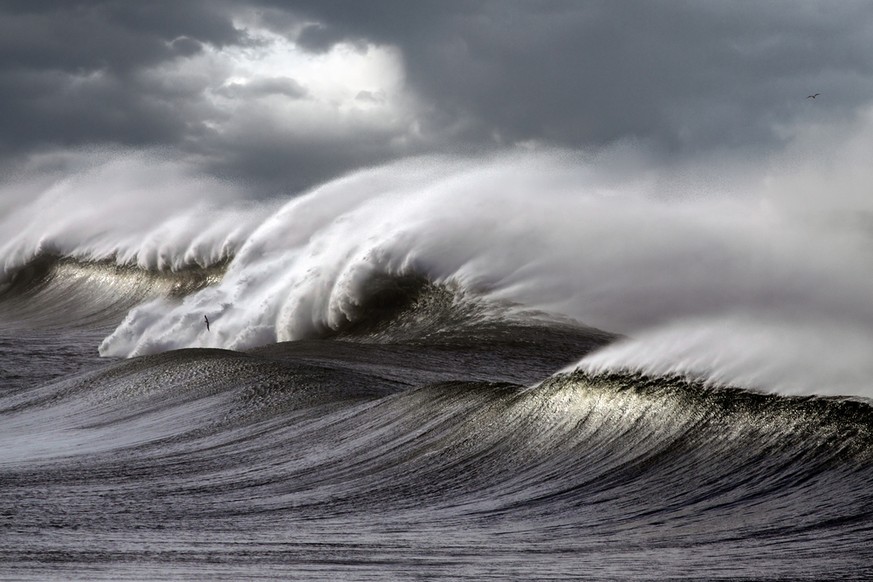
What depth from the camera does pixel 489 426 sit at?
948 cm

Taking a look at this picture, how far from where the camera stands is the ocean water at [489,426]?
5.84m

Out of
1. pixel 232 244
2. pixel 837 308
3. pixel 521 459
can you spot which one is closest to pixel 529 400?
pixel 521 459

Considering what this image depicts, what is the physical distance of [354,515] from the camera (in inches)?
289

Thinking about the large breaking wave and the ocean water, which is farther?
the large breaking wave

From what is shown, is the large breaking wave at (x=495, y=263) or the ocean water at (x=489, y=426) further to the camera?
the large breaking wave at (x=495, y=263)

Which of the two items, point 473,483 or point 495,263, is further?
point 495,263

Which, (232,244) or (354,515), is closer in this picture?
(354,515)

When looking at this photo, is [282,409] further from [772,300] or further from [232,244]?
[232,244]

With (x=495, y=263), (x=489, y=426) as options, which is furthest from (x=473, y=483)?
(x=495, y=263)

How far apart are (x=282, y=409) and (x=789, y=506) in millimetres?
7040

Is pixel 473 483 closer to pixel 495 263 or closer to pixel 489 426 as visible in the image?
pixel 489 426

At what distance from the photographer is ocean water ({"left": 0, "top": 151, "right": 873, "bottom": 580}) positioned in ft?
19.2

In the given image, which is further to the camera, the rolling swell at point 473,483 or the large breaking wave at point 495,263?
the large breaking wave at point 495,263

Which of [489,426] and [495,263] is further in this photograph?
[495,263]
